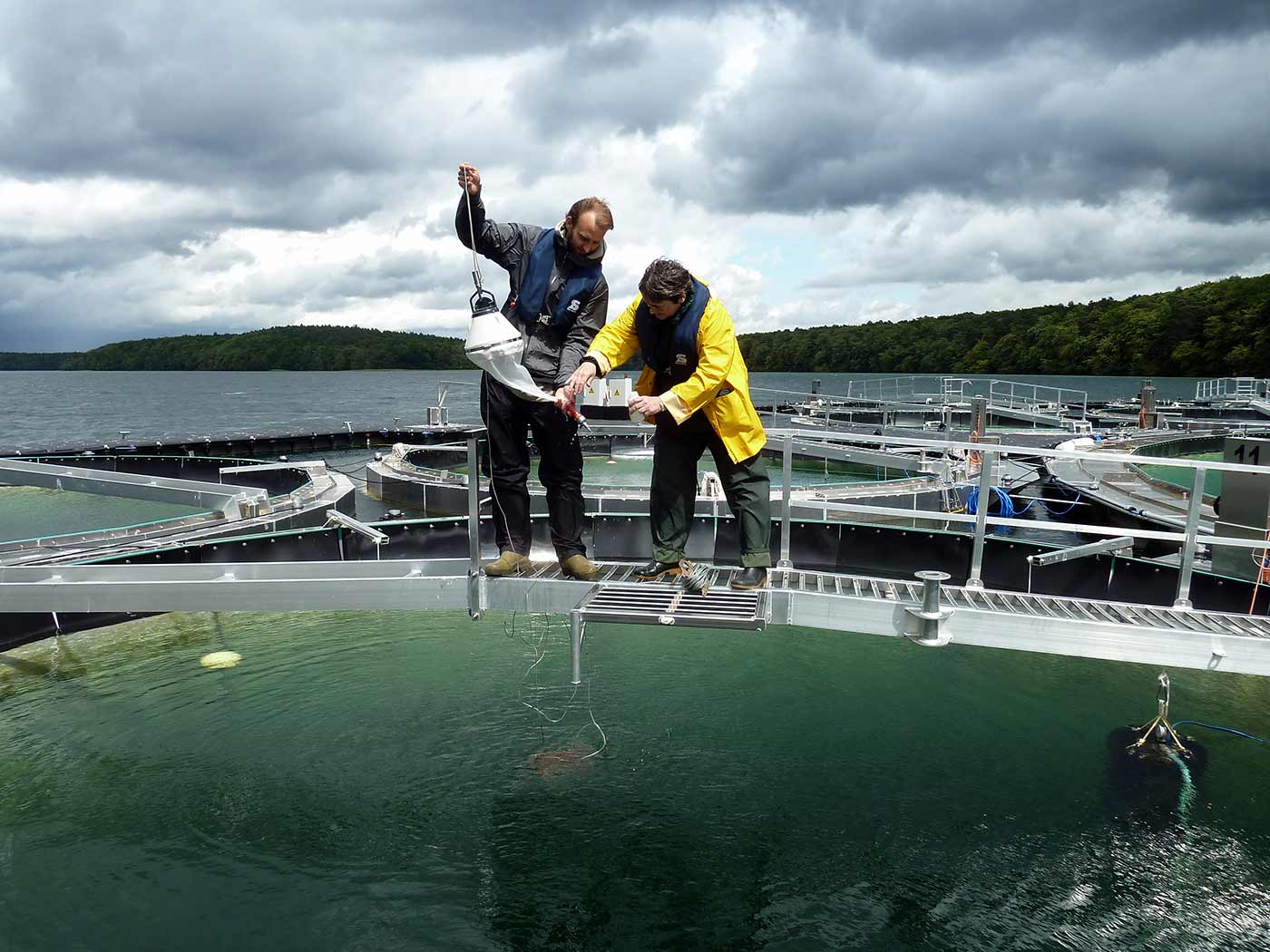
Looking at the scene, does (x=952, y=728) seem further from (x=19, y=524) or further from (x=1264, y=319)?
(x=1264, y=319)

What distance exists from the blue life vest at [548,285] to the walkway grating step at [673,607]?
1.71 m

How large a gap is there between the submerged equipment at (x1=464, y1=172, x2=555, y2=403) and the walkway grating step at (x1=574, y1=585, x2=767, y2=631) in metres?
1.22

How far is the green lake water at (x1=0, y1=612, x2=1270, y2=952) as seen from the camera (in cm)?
512

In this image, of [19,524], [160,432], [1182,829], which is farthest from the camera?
[160,432]

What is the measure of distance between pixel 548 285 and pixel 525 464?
116 centimetres

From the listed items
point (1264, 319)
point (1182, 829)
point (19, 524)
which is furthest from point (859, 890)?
point (1264, 319)

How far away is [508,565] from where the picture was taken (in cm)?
536

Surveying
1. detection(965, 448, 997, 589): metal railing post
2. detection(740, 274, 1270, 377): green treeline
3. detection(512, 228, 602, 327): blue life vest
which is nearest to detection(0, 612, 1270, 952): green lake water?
detection(965, 448, 997, 589): metal railing post

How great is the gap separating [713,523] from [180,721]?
6539 mm

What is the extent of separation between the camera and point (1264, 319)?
3684 inches

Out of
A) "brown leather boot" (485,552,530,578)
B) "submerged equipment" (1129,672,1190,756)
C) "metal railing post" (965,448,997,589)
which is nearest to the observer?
"brown leather boot" (485,552,530,578)

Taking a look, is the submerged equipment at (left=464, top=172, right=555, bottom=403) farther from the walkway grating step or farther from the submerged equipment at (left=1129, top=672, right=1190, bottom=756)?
the submerged equipment at (left=1129, top=672, right=1190, bottom=756)

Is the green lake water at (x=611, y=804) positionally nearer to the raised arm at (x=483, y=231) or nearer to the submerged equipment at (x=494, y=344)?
the submerged equipment at (x=494, y=344)

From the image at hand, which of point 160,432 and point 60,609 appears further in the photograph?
point 160,432
